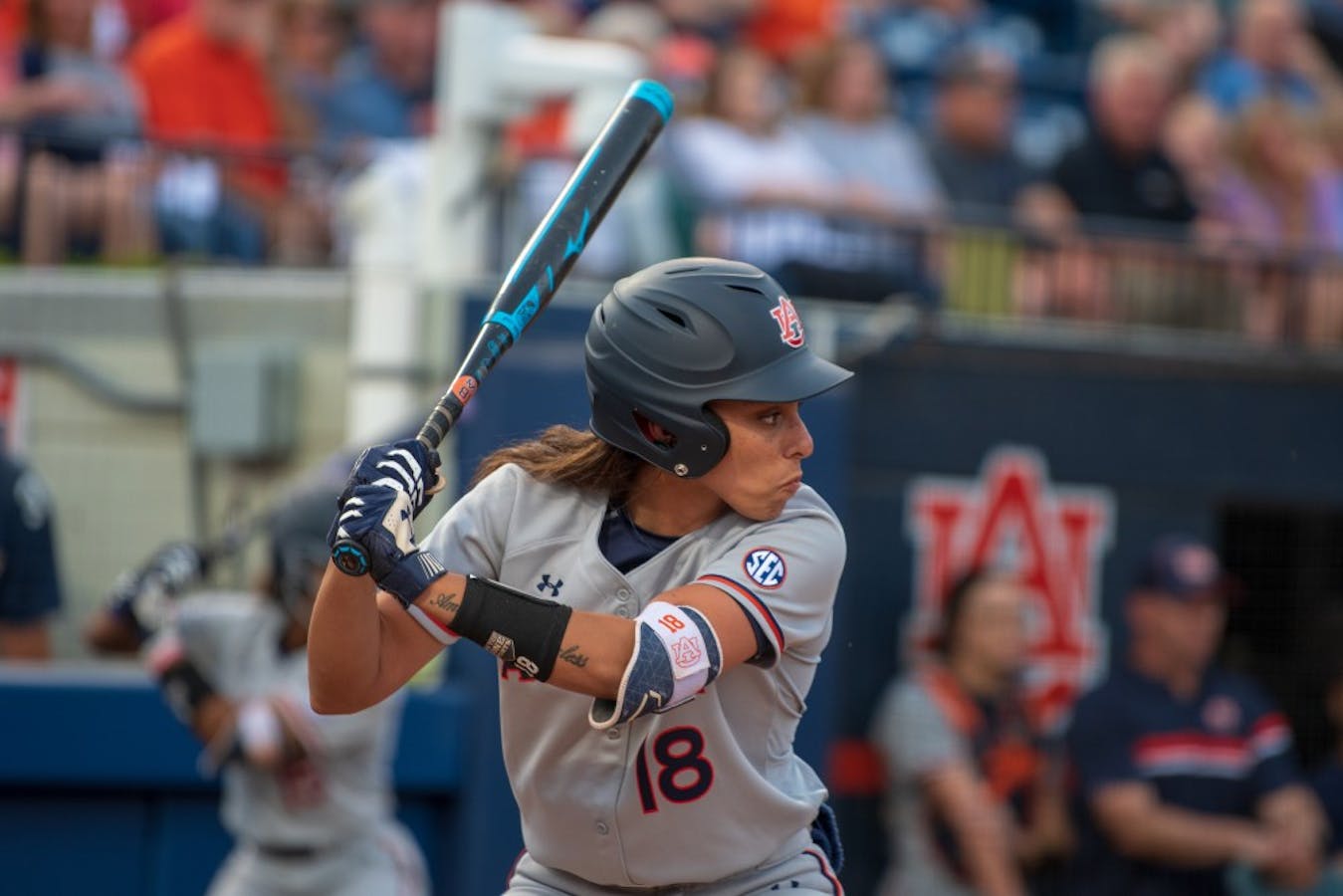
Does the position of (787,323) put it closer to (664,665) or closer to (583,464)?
(583,464)

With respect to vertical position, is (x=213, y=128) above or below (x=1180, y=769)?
above

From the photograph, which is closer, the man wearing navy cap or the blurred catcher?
the blurred catcher

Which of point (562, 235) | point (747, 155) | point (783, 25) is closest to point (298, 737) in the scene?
point (562, 235)

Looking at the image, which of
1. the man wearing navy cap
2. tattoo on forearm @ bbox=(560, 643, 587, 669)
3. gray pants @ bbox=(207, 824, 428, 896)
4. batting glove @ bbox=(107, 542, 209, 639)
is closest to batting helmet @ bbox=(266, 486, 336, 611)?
batting glove @ bbox=(107, 542, 209, 639)

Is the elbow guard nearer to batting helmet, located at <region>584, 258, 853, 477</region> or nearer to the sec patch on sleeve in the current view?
the sec patch on sleeve

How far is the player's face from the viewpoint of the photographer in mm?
3230

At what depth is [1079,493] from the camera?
7.58 metres

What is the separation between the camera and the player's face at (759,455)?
3.23 m

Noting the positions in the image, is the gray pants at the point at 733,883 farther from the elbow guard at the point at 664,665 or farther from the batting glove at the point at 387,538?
the batting glove at the point at 387,538

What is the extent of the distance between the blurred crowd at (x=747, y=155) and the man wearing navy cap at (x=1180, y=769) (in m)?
1.30

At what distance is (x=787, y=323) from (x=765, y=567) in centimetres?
39

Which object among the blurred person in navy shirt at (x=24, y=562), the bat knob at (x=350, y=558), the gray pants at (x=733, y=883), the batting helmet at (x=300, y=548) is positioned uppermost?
the bat knob at (x=350, y=558)

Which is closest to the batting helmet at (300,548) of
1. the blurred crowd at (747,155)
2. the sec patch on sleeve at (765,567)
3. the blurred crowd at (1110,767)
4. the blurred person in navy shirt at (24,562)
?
the blurred person in navy shirt at (24,562)

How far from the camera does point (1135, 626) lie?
723cm
